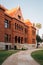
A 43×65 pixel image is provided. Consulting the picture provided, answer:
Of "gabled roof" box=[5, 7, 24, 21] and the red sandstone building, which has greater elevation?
"gabled roof" box=[5, 7, 24, 21]

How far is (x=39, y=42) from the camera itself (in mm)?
86312

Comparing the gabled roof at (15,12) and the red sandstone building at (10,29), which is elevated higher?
the gabled roof at (15,12)

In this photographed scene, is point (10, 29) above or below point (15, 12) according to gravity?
below

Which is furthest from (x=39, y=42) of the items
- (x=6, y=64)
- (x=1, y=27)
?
(x=6, y=64)

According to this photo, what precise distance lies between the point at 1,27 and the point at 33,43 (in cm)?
2930

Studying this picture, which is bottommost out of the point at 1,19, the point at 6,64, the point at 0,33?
the point at 6,64

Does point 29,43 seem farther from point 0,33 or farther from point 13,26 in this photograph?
point 0,33

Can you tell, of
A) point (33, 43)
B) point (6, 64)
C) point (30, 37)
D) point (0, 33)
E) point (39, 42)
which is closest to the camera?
point (6, 64)

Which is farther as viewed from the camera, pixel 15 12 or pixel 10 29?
pixel 15 12

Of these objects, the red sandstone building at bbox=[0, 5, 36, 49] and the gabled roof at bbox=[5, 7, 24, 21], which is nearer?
the red sandstone building at bbox=[0, 5, 36, 49]

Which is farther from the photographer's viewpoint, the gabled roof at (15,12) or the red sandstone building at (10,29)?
the gabled roof at (15,12)

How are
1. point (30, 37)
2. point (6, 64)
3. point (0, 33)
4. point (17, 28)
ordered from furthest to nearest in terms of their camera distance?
point (30, 37) → point (17, 28) → point (0, 33) → point (6, 64)

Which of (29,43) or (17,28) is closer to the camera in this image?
(17,28)

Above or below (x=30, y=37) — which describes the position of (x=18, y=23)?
above
